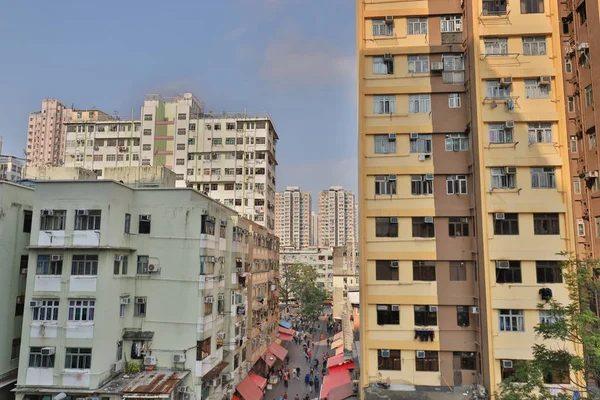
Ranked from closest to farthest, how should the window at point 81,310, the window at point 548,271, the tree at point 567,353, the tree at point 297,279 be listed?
1. the tree at point 567,353
2. the window at point 81,310
3. the window at point 548,271
4. the tree at point 297,279

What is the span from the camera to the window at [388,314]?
17000 millimetres

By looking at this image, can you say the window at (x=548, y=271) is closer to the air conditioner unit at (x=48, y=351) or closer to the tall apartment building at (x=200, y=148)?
the air conditioner unit at (x=48, y=351)

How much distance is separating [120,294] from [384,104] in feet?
43.3

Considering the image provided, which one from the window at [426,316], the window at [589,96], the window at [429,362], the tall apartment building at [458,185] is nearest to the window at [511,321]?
the tall apartment building at [458,185]

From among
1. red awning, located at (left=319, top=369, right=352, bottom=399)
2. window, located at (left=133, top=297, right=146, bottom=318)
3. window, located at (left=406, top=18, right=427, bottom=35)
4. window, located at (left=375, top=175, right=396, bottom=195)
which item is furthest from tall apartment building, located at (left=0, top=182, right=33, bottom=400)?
window, located at (left=406, top=18, right=427, bottom=35)

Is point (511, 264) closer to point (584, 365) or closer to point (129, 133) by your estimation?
point (584, 365)

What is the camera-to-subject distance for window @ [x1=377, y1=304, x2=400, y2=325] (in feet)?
55.8

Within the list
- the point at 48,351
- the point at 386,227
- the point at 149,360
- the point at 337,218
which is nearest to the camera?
the point at 48,351

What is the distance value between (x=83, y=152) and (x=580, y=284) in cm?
4691

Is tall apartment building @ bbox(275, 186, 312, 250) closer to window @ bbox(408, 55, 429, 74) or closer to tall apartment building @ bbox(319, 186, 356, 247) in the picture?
tall apartment building @ bbox(319, 186, 356, 247)

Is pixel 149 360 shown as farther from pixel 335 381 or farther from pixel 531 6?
pixel 531 6

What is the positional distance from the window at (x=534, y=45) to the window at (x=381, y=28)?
5.39 meters

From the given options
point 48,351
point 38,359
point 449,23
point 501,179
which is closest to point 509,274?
point 501,179

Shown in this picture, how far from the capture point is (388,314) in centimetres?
1708
